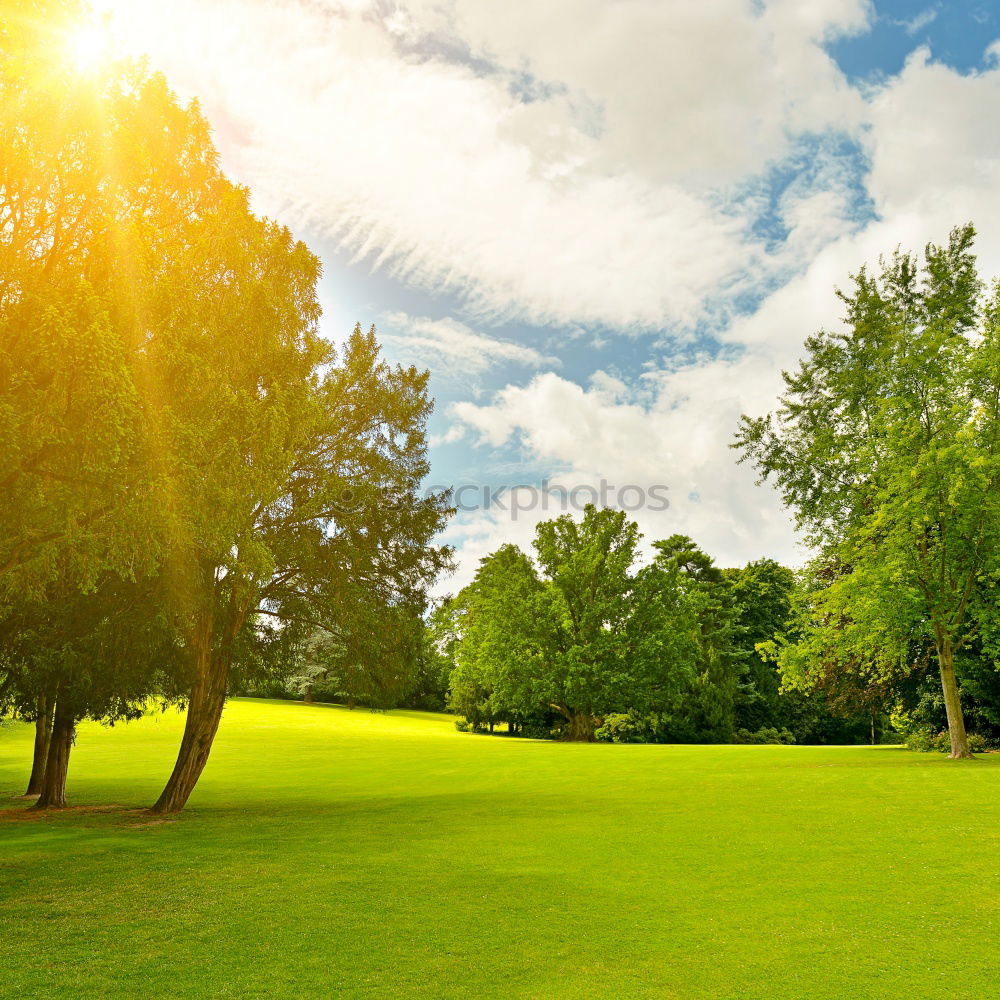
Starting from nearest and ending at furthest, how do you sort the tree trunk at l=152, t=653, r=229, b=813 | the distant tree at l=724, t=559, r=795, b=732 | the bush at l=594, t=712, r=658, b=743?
1. the tree trunk at l=152, t=653, r=229, b=813
2. the bush at l=594, t=712, r=658, b=743
3. the distant tree at l=724, t=559, r=795, b=732

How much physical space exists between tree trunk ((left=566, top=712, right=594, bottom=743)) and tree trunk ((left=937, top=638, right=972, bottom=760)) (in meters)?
27.4

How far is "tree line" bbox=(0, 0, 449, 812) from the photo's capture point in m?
9.75

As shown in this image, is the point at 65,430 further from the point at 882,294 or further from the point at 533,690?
the point at 533,690

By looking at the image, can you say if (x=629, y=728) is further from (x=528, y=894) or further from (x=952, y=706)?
(x=528, y=894)

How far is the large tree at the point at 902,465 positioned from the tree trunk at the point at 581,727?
21918mm

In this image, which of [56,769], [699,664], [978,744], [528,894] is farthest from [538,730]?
[528,894]

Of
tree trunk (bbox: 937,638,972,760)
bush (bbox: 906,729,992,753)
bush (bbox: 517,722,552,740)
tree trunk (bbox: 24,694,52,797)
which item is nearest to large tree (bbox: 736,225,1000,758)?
tree trunk (bbox: 937,638,972,760)

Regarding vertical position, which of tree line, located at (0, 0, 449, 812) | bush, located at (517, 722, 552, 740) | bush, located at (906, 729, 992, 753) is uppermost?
tree line, located at (0, 0, 449, 812)

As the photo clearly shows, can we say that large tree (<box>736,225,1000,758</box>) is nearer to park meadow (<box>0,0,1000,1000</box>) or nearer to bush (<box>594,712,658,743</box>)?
park meadow (<box>0,0,1000,1000</box>)

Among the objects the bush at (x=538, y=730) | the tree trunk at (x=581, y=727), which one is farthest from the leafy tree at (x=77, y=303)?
the bush at (x=538, y=730)

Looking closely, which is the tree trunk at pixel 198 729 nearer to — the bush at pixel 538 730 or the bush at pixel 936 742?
the bush at pixel 936 742

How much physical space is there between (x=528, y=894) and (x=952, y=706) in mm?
23045

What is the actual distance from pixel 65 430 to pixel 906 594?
25.8 metres

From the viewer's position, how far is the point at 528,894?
9.18m
